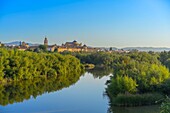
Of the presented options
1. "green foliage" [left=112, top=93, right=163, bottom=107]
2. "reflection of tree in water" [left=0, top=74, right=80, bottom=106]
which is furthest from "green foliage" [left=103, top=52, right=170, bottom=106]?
"reflection of tree in water" [left=0, top=74, right=80, bottom=106]

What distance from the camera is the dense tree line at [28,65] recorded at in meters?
26.7

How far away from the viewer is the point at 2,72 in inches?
1001

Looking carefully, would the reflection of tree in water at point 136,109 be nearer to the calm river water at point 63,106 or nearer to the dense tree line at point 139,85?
the calm river water at point 63,106

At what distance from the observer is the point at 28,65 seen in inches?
1150

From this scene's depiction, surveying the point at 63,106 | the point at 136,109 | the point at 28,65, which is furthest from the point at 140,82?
the point at 28,65

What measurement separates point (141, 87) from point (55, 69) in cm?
2057

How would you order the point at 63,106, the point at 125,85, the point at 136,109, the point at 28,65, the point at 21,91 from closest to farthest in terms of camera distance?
the point at 136,109 → the point at 125,85 → the point at 63,106 → the point at 21,91 → the point at 28,65

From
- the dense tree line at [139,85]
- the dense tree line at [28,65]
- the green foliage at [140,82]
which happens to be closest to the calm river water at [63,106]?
the dense tree line at [139,85]

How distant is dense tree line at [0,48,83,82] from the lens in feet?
87.6

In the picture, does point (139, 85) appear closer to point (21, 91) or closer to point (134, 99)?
point (134, 99)

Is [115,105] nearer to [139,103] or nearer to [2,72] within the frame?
[139,103]

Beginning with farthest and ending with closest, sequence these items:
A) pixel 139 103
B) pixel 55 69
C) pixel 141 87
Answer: pixel 55 69, pixel 141 87, pixel 139 103

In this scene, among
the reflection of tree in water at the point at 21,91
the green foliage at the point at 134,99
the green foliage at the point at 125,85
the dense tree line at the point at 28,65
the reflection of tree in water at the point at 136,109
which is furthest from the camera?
the dense tree line at the point at 28,65

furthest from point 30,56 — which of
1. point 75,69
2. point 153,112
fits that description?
point 153,112
